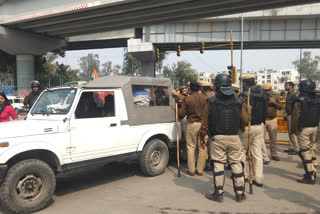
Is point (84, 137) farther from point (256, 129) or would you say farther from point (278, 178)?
point (278, 178)

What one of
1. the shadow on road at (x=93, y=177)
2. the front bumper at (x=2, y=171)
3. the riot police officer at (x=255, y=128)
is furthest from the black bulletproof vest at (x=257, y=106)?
the front bumper at (x=2, y=171)

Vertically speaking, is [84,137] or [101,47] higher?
[101,47]

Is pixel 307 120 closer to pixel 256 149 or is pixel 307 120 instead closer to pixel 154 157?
pixel 256 149

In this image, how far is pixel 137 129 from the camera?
5.52 metres

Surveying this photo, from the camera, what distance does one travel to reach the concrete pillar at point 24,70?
2809 centimetres

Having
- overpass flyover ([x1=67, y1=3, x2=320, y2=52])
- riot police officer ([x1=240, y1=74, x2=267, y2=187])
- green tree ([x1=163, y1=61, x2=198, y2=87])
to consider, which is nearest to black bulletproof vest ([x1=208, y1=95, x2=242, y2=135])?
riot police officer ([x1=240, y1=74, x2=267, y2=187])

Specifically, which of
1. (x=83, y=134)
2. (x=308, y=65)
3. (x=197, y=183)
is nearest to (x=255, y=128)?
(x=197, y=183)

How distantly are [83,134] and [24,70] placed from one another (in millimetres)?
27361

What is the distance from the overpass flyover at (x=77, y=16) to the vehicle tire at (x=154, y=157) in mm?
13501

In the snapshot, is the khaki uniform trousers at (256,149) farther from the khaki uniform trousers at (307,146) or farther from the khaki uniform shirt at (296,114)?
the khaki uniform trousers at (307,146)

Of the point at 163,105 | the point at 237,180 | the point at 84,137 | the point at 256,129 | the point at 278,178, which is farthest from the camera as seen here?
the point at 163,105

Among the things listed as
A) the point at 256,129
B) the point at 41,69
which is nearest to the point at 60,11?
the point at 41,69

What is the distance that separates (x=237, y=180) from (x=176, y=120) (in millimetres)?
2129

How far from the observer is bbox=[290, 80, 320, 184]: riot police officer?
5.28 meters
